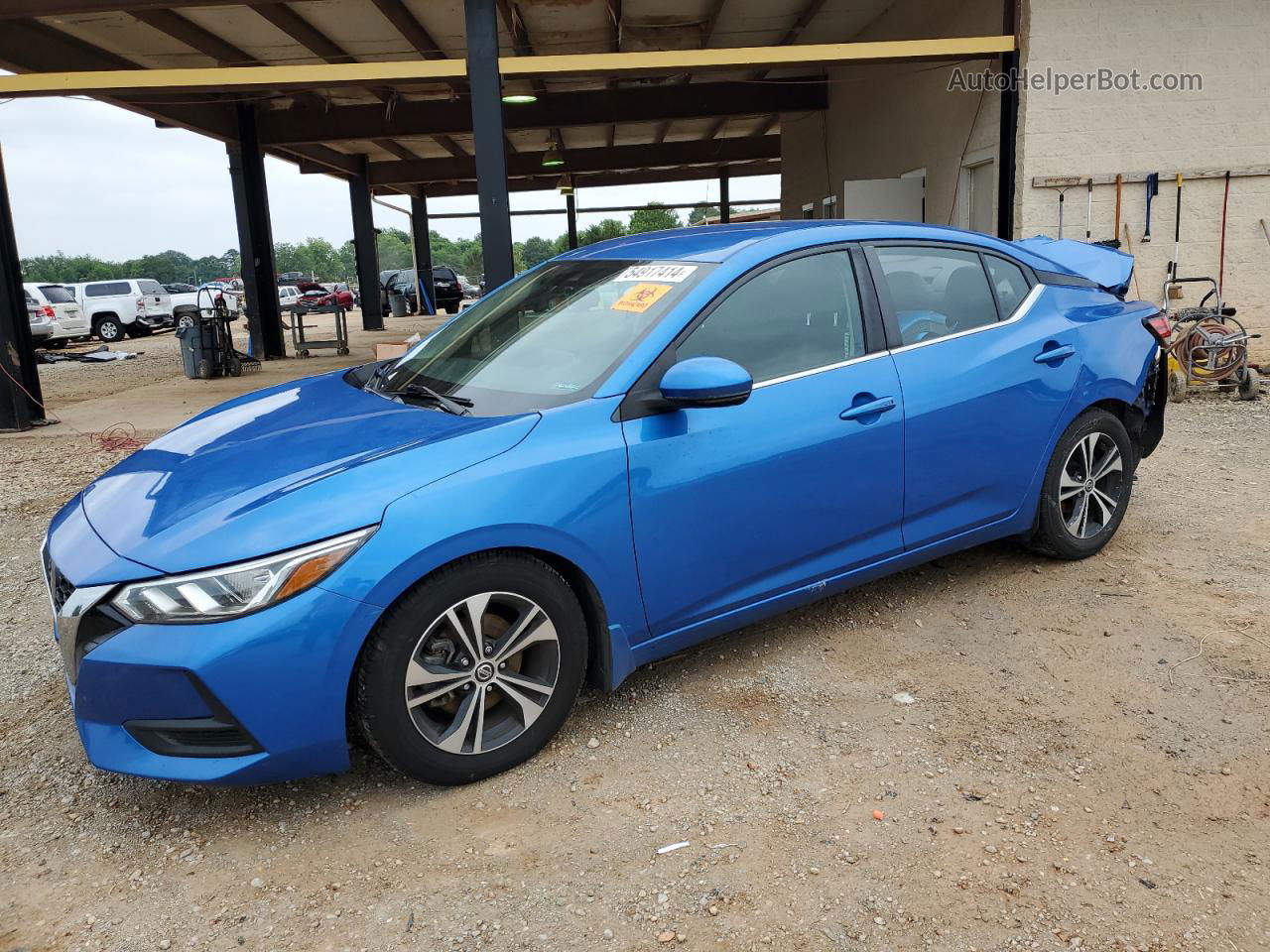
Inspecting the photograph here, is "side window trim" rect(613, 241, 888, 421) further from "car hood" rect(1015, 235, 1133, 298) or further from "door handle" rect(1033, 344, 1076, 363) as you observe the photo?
"car hood" rect(1015, 235, 1133, 298)

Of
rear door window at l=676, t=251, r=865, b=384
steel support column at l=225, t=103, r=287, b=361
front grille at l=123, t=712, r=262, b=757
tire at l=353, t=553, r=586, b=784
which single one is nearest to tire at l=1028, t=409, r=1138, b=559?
rear door window at l=676, t=251, r=865, b=384

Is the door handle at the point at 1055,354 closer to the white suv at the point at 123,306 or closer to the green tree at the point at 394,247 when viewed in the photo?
the white suv at the point at 123,306

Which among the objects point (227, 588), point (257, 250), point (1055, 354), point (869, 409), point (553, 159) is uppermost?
point (553, 159)

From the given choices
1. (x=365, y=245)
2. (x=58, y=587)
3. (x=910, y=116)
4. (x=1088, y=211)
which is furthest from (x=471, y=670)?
(x=365, y=245)

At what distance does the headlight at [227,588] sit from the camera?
225cm

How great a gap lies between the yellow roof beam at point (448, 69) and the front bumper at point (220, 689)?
267 inches

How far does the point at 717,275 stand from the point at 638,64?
5.94 meters

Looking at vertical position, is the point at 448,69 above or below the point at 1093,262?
above

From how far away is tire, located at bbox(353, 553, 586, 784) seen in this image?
2.42 meters

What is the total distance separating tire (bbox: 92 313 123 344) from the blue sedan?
24250 mm

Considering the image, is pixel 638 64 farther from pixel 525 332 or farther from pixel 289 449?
pixel 289 449

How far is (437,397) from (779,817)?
1.64 m

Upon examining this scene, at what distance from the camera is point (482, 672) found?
8.41ft

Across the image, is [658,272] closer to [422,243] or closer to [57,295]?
[57,295]
